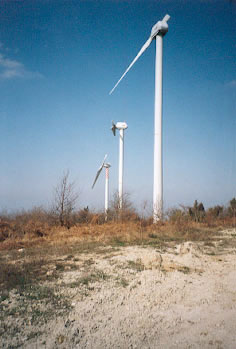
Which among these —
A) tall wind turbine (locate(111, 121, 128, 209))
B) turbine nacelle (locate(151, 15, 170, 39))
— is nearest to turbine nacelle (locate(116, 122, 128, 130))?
tall wind turbine (locate(111, 121, 128, 209))

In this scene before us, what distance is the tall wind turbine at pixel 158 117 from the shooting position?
17219mm

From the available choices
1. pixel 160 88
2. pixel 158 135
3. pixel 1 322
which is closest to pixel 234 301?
pixel 1 322

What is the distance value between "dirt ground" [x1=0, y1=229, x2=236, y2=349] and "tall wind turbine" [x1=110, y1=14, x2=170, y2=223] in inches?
372

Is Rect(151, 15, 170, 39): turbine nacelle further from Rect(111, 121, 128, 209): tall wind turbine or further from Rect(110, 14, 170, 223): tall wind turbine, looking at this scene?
Rect(111, 121, 128, 209): tall wind turbine

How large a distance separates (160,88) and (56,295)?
16.1 metres

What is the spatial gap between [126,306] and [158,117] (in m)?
14.8

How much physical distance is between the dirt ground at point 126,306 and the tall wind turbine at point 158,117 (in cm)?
945

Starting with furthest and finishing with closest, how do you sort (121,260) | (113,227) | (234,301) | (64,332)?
(113,227) → (121,260) → (234,301) → (64,332)

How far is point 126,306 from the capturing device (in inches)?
188

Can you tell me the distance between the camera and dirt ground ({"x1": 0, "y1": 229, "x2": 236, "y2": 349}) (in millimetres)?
3686

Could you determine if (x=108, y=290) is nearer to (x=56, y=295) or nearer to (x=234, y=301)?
(x=56, y=295)

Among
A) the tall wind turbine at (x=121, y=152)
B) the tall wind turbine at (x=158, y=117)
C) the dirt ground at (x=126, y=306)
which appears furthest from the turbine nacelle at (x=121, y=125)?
the dirt ground at (x=126, y=306)

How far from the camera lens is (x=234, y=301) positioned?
4875 mm

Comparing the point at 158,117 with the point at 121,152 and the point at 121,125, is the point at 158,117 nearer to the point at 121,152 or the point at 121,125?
the point at 121,152
